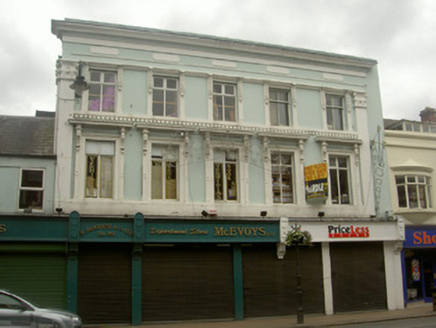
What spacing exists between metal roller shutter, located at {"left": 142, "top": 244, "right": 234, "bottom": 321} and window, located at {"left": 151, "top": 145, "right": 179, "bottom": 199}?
2.13m

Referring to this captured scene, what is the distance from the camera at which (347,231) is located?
761 inches

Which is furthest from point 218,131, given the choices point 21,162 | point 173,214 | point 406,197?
point 406,197

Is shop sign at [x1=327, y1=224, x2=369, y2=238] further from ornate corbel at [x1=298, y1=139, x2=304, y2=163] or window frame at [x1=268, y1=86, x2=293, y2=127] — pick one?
window frame at [x1=268, y1=86, x2=293, y2=127]

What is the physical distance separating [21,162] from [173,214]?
223 inches

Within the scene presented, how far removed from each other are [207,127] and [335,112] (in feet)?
21.3

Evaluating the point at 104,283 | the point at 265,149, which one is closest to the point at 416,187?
the point at 265,149

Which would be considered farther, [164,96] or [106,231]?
[164,96]

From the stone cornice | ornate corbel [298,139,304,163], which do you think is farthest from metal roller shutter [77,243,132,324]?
ornate corbel [298,139,304,163]

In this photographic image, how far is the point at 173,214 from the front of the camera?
1758cm

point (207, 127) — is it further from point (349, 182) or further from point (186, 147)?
point (349, 182)

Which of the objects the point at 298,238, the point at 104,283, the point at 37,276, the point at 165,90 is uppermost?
the point at 165,90

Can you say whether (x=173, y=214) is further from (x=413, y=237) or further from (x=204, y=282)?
(x=413, y=237)

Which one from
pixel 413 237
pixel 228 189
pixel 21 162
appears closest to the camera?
pixel 21 162

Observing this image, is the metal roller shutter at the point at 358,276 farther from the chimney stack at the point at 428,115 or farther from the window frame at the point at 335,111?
the chimney stack at the point at 428,115
